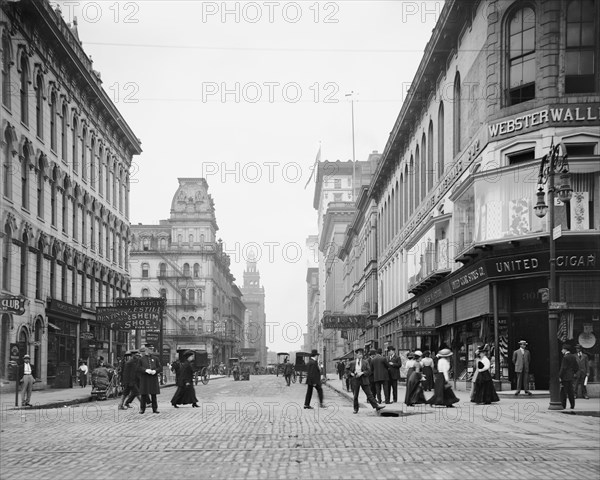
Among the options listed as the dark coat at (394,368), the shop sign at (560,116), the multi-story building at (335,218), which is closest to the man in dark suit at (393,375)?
the dark coat at (394,368)

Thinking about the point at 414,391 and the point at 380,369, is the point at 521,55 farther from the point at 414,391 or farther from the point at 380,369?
the point at 414,391

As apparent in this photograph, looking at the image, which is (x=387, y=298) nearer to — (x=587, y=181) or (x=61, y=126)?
(x=61, y=126)

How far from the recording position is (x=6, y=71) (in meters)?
36.7

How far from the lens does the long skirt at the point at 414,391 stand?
23.6m

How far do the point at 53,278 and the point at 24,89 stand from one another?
1000cm

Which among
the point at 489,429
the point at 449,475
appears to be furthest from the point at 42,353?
the point at 449,475

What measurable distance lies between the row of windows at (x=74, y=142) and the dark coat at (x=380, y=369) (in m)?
20.0

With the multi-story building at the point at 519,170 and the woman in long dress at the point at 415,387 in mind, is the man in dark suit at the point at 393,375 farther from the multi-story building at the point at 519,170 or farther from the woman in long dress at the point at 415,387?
the multi-story building at the point at 519,170

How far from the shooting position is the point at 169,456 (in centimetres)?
1271

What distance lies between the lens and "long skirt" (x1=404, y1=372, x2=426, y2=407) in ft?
77.3

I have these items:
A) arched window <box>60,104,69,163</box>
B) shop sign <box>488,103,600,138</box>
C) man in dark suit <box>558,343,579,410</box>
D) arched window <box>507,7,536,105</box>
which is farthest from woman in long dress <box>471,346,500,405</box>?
arched window <box>60,104,69,163</box>

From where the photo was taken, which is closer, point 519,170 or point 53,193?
point 519,170

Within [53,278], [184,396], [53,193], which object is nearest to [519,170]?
[184,396]

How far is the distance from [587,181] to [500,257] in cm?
369
